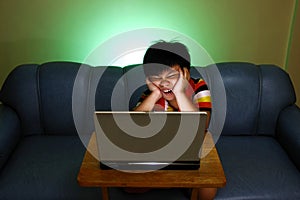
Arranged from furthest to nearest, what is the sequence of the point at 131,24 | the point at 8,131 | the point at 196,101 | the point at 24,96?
the point at 131,24 → the point at 24,96 → the point at 8,131 → the point at 196,101

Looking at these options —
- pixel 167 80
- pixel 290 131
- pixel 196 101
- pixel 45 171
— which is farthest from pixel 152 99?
pixel 290 131

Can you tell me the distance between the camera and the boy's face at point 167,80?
4.62ft

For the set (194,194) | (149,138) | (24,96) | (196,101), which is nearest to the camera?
(149,138)

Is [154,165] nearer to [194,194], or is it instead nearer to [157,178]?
[157,178]

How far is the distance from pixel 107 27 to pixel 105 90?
535 mm

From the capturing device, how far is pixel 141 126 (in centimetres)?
108

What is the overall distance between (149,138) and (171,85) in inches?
15.3

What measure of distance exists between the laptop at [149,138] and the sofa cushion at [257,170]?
0.48m

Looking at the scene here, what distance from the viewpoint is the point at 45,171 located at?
1.56m

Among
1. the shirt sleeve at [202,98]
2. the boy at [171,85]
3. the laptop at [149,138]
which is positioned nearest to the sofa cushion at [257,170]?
the boy at [171,85]

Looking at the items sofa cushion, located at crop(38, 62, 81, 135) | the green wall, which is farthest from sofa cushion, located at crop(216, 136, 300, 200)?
sofa cushion, located at crop(38, 62, 81, 135)

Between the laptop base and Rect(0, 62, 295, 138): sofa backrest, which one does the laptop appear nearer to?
the laptop base

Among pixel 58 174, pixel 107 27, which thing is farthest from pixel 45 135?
pixel 107 27

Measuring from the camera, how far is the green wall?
2094mm
